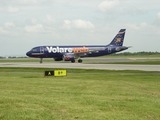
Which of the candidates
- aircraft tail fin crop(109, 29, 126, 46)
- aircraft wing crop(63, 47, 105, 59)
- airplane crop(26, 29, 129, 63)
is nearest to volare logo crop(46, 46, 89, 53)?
airplane crop(26, 29, 129, 63)

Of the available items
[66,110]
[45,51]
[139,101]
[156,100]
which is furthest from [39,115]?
[45,51]

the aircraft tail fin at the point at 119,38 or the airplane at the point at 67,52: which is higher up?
the aircraft tail fin at the point at 119,38

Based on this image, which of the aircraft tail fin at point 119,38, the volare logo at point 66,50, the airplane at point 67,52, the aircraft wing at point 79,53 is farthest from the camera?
the aircraft tail fin at point 119,38

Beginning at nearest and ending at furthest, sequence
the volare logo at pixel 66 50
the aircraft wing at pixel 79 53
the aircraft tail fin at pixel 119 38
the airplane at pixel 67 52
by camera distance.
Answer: the aircraft wing at pixel 79 53 → the airplane at pixel 67 52 → the volare logo at pixel 66 50 → the aircraft tail fin at pixel 119 38

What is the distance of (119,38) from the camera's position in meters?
88.8

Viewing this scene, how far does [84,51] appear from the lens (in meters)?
80.4

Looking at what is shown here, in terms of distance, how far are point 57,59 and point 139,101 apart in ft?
223

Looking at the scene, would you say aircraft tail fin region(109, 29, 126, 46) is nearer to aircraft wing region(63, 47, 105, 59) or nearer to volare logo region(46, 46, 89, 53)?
aircraft wing region(63, 47, 105, 59)

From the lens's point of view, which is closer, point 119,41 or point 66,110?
point 66,110

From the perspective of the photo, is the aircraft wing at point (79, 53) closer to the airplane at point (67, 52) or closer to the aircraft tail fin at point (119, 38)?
the airplane at point (67, 52)

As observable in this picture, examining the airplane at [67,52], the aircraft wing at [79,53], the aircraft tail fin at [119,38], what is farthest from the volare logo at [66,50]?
the aircraft tail fin at [119,38]

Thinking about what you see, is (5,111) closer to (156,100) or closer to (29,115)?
(29,115)

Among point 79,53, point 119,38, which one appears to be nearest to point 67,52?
point 79,53

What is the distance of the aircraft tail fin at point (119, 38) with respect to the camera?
291 feet
